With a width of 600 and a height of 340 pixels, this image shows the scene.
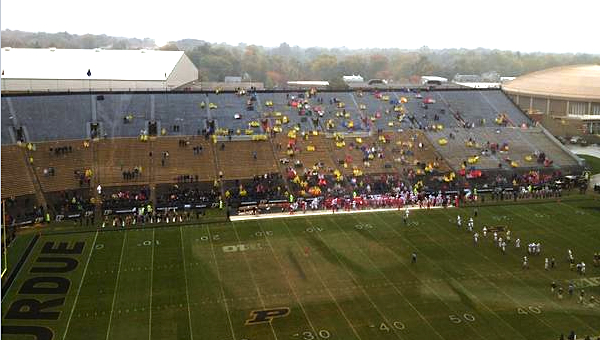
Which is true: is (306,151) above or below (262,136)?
below

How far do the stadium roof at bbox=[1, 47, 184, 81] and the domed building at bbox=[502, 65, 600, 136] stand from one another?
50.4m

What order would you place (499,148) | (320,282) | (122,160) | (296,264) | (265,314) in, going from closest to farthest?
(265,314)
(320,282)
(296,264)
(122,160)
(499,148)

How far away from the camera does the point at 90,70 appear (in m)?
66.9

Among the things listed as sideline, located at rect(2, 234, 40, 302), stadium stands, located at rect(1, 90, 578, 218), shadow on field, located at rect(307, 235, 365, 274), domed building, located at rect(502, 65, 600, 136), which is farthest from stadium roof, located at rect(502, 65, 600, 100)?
sideline, located at rect(2, 234, 40, 302)

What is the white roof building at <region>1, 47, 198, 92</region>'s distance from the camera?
2530 inches

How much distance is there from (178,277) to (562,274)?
21.0 meters

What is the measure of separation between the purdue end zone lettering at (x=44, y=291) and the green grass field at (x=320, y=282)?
229 millimetres

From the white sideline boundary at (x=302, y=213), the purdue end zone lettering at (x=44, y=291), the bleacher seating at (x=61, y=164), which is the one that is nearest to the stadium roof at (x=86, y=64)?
the bleacher seating at (x=61, y=164)

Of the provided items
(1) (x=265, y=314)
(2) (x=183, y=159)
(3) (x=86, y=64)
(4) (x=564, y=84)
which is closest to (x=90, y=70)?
(3) (x=86, y=64)

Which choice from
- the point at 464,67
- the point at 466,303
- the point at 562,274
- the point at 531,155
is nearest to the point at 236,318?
the point at 466,303

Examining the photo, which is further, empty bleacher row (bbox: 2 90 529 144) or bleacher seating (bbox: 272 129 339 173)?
empty bleacher row (bbox: 2 90 529 144)

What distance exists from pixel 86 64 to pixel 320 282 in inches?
2067

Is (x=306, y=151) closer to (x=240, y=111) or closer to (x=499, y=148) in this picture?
(x=240, y=111)

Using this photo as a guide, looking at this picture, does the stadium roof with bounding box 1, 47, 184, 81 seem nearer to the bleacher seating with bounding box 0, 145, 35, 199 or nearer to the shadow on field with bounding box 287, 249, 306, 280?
the bleacher seating with bounding box 0, 145, 35, 199
